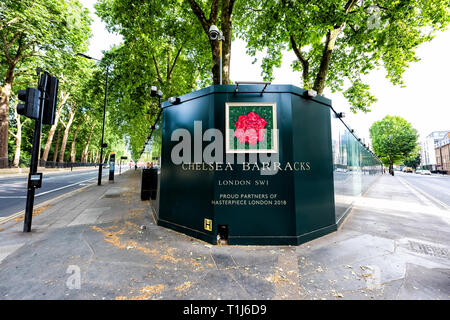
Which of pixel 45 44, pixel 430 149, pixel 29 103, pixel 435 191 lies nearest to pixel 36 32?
pixel 45 44

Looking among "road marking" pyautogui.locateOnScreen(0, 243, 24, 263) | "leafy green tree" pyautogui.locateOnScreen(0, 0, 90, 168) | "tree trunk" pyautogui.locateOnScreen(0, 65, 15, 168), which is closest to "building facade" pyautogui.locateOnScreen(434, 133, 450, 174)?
"road marking" pyautogui.locateOnScreen(0, 243, 24, 263)

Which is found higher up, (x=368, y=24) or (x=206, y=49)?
(x=206, y=49)

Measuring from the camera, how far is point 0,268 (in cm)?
304

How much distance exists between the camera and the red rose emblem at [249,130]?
425 centimetres

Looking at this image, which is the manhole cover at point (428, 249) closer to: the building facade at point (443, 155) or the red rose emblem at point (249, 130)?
the red rose emblem at point (249, 130)

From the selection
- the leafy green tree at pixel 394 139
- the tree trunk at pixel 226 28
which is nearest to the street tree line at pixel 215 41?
the tree trunk at pixel 226 28

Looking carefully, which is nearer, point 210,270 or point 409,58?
point 210,270

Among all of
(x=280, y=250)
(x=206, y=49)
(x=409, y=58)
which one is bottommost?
(x=280, y=250)

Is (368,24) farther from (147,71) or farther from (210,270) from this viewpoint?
(147,71)

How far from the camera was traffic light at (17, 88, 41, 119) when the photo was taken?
4.58 meters

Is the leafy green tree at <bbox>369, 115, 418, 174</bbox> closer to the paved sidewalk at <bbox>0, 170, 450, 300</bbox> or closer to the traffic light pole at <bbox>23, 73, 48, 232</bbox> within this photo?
the paved sidewalk at <bbox>0, 170, 450, 300</bbox>

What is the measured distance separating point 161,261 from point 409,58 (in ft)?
49.2
